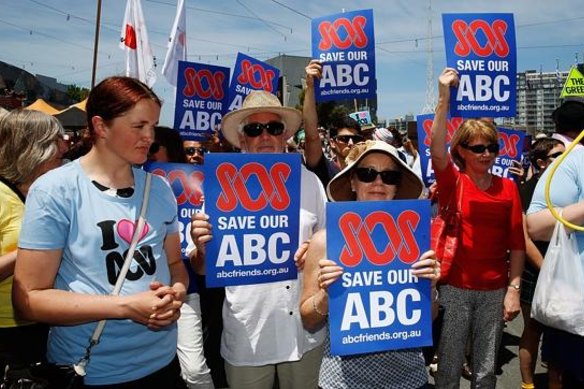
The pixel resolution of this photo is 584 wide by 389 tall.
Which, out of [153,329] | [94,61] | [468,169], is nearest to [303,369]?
[153,329]

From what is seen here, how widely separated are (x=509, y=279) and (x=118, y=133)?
2.85 meters

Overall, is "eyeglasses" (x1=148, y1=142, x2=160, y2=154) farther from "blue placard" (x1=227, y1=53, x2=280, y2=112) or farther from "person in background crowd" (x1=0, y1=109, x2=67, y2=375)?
"blue placard" (x1=227, y1=53, x2=280, y2=112)

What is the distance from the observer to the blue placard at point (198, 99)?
5629mm

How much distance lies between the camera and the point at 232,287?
278 cm

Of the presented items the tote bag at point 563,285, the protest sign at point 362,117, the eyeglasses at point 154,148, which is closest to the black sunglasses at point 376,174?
the tote bag at point 563,285

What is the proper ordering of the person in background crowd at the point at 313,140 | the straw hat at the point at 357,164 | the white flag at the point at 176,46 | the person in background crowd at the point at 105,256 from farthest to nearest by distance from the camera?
the white flag at the point at 176,46, the person in background crowd at the point at 313,140, the straw hat at the point at 357,164, the person in background crowd at the point at 105,256

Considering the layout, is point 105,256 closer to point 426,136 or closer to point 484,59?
point 484,59

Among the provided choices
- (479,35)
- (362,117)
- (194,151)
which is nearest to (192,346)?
(194,151)

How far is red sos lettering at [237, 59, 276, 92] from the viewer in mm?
5672

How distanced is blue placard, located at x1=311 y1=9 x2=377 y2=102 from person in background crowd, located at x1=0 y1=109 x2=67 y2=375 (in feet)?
9.65

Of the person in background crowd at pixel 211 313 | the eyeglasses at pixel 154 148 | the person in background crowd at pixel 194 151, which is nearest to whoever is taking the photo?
the eyeglasses at pixel 154 148

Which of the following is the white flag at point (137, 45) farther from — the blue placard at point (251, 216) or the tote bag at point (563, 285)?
the tote bag at point (563, 285)

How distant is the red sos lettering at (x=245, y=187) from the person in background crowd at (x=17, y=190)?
1.06m

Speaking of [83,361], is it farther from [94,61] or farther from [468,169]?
[94,61]
